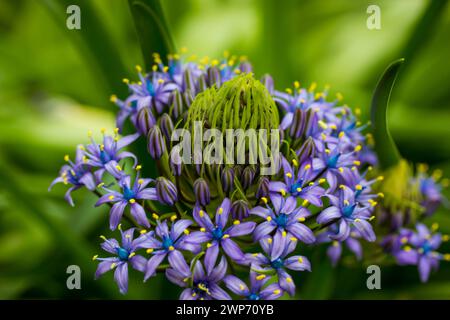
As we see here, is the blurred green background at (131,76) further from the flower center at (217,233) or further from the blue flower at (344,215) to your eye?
the flower center at (217,233)

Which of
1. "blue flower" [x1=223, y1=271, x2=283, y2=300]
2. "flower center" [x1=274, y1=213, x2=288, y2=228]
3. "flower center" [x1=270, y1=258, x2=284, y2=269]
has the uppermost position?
"flower center" [x1=274, y1=213, x2=288, y2=228]

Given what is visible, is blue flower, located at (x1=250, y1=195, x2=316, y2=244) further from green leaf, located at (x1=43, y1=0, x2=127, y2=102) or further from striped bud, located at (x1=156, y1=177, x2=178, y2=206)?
green leaf, located at (x1=43, y1=0, x2=127, y2=102)

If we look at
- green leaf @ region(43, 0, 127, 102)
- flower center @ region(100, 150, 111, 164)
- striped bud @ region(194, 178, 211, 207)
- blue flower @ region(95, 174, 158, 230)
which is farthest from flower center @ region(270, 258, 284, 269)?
green leaf @ region(43, 0, 127, 102)

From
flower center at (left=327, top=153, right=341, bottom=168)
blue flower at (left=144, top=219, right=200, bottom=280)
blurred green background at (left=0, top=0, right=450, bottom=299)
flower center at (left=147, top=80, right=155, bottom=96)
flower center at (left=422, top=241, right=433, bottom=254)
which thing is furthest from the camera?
blurred green background at (left=0, top=0, right=450, bottom=299)

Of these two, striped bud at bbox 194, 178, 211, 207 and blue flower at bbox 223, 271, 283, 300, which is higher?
striped bud at bbox 194, 178, 211, 207

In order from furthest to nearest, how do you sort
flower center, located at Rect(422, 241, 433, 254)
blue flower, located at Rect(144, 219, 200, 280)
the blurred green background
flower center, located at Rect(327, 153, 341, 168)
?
the blurred green background < flower center, located at Rect(422, 241, 433, 254) < flower center, located at Rect(327, 153, 341, 168) < blue flower, located at Rect(144, 219, 200, 280)

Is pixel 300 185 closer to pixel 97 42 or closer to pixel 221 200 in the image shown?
pixel 221 200

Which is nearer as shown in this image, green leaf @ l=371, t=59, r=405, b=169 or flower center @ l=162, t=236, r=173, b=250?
flower center @ l=162, t=236, r=173, b=250

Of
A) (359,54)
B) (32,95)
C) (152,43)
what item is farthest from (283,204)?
(32,95)
